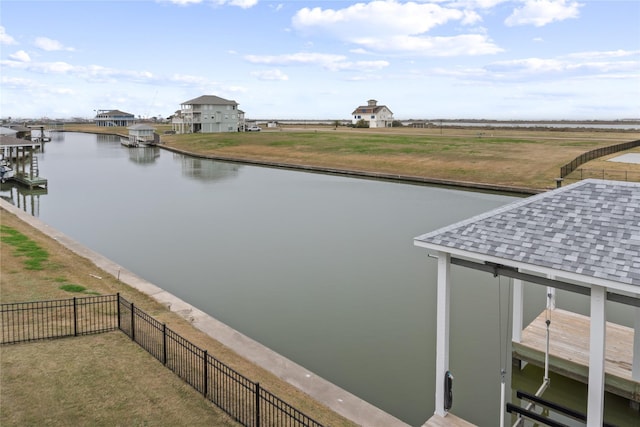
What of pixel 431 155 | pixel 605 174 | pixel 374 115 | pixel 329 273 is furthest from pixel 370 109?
pixel 329 273

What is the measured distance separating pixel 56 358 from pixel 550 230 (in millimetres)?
9181

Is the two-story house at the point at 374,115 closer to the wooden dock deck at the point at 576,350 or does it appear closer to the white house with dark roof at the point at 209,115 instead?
the white house with dark roof at the point at 209,115

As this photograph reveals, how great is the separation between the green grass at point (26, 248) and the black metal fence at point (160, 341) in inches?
158

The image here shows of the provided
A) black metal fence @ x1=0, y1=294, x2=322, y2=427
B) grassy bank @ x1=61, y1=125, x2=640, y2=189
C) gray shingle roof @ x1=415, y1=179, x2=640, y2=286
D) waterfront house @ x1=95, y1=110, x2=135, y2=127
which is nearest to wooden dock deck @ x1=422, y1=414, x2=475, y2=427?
black metal fence @ x1=0, y1=294, x2=322, y2=427

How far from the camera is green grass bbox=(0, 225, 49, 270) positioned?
1558 cm

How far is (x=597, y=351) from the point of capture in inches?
292

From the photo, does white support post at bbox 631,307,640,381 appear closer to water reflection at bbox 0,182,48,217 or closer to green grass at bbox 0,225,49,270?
green grass at bbox 0,225,49,270

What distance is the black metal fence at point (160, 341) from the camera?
26.4 feet

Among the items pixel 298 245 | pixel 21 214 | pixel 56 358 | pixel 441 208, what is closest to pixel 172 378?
pixel 56 358

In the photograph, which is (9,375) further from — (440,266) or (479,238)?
(479,238)

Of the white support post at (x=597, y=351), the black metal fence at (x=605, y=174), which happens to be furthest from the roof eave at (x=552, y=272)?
the black metal fence at (x=605, y=174)

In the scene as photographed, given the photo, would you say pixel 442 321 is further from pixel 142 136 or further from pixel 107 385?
pixel 142 136

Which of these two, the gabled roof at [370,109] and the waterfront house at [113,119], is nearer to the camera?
the gabled roof at [370,109]

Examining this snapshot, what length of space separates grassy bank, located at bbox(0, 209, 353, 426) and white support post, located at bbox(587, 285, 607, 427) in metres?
3.81
